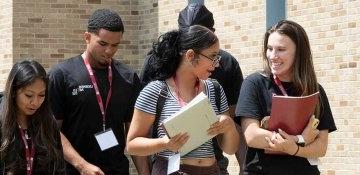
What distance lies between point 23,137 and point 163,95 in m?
1.12

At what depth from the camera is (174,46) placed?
5.88 meters

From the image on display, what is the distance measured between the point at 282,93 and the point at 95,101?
62.2 inches

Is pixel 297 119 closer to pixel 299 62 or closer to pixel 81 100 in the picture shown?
pixel 299 62

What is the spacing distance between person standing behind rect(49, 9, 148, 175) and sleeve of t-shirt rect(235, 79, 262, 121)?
127 cm

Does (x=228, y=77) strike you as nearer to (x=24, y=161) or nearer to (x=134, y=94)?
(x=134, y=94)

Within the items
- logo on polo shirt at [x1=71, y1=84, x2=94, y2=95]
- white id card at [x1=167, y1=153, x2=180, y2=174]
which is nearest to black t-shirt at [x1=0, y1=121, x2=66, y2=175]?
logo on polo shirt at [x1=71, y1=84, x2=94, y2=95]

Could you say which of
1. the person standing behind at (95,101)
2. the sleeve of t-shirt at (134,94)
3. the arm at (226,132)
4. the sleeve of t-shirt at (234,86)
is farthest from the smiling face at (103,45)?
the arm at (226,132)

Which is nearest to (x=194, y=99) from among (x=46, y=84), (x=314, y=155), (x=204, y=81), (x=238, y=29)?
(x=204, y=81)

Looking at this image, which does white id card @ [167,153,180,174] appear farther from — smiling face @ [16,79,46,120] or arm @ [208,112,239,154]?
smiling face @ [16,79,46,120]

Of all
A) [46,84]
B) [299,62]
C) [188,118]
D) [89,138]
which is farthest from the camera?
[89,138]

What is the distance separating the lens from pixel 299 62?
5.91 m

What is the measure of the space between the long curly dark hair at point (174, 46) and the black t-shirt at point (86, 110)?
0.98 m

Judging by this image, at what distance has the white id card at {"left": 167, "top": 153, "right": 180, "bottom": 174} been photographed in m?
5.58

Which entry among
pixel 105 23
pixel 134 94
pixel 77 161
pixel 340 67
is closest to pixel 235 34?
pixel 340 67
